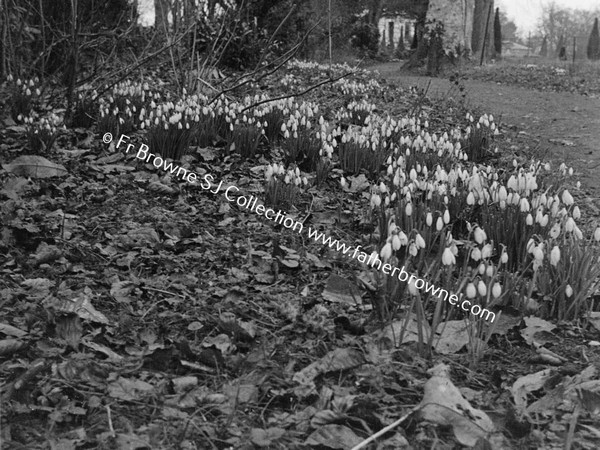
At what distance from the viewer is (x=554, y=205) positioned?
119 inches

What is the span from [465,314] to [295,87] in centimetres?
719

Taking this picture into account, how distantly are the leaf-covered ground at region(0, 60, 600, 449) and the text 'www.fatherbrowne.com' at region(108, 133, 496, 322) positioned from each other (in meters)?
0.09

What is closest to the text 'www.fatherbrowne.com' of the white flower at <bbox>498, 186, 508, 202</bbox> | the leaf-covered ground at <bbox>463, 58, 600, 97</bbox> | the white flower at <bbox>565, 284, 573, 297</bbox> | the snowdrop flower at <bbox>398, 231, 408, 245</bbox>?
the snowdrop flower at <bbox>398, 231, 408, 245</bbox>

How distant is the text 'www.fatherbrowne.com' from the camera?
242 cm

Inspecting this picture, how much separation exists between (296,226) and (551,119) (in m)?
6.36

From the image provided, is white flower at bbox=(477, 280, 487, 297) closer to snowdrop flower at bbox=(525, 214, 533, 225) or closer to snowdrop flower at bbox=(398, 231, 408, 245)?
snowdrop flower at bbox=(398, 231, 408, 245)

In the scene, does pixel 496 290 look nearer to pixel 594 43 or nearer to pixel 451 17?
pixel 451 17

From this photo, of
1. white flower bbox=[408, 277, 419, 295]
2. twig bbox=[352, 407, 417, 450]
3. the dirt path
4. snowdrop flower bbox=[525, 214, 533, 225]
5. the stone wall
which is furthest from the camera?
the stone wall

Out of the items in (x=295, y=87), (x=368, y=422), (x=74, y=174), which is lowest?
(x=368, y=422)

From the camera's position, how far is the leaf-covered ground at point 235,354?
6.00 feet

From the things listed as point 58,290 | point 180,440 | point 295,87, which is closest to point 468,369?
point 180,440

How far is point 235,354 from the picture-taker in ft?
7.47

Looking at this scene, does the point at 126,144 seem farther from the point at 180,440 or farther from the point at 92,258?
the point at 180,440

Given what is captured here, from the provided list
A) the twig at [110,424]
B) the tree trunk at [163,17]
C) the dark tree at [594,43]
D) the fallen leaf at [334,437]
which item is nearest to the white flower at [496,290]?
the fallen leaf at [334,437]
